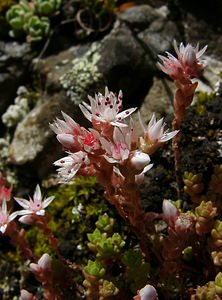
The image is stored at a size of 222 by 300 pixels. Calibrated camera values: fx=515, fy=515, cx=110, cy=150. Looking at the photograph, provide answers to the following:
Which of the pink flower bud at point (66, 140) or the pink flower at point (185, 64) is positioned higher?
the pink flower bud at point (66, 140)

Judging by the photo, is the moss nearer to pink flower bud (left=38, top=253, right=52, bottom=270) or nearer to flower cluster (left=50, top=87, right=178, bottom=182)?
pink flower bud (left=38, top=253, right=52, bottom=270)

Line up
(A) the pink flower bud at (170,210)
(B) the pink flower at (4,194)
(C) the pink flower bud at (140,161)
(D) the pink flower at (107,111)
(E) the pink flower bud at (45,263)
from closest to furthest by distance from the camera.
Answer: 1. (C) the pink flower bud at (140,161)
2. (D) the pink flower at (107,111)
3. (A) the pink flower bud at (170,210)
4. (E) the pink flower bud at (45,263)
5. (B) the pink flower at (4,194)

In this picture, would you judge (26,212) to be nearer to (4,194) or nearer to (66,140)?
(4,194)

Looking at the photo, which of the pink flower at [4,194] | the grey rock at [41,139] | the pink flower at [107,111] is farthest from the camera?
the grey rock at [41,139]

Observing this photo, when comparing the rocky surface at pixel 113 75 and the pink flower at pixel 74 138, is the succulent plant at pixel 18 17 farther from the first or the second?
the pink flower at pixel 74 138

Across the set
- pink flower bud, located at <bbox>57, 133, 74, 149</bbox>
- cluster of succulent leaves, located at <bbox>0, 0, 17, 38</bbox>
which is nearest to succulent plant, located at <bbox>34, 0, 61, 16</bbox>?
cluster of succulent leaves, located at <bbox>0, 0, 17, 38</bbox>

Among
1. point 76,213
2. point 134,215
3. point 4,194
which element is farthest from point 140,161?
point 76,213

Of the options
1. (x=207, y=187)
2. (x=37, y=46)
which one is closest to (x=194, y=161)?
(x=207, y=187)

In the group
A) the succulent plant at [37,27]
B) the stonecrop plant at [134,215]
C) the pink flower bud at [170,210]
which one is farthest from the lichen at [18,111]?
the pink flower bud at [170,210]
